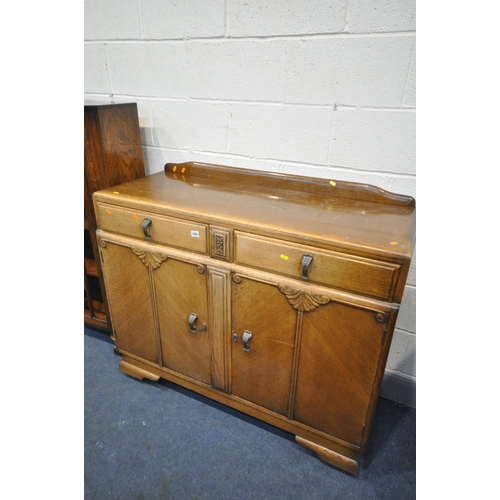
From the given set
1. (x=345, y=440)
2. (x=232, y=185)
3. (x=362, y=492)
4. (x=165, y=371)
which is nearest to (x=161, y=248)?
(x=232, y=185)

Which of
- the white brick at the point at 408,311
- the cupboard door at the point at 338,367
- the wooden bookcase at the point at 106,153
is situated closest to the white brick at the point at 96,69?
the wooden bookcase at the point at 106,153

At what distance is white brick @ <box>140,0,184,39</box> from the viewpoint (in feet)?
4.75

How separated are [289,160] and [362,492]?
4.27 feet

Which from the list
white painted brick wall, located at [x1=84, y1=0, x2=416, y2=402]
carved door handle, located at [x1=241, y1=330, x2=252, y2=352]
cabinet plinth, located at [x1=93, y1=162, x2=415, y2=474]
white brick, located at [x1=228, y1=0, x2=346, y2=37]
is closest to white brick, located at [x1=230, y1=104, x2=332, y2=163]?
white painted brick wall, located at [x1=84, y1=0, x2=416, y2=402]

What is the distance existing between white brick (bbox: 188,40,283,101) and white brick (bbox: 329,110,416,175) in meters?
0.31

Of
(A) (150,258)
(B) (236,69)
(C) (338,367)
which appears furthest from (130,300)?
(B) (236,69)

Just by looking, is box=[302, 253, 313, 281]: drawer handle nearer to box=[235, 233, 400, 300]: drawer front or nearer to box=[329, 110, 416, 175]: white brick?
box=[235, 233, 400, 300]: drawer front

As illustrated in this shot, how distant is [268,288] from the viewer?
113 cm

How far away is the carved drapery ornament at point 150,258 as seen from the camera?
4.24 feet

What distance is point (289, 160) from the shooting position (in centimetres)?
145

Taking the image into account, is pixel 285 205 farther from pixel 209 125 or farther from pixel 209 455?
pixel 209 455

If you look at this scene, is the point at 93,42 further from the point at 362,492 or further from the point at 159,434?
the point at 362,492

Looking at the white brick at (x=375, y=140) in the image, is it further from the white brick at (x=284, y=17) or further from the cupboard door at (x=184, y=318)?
the cupboard door at (x=184, y=318)

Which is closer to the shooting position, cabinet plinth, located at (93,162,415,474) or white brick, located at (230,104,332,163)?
cabinet plinth, located at (93,162,415,474)
